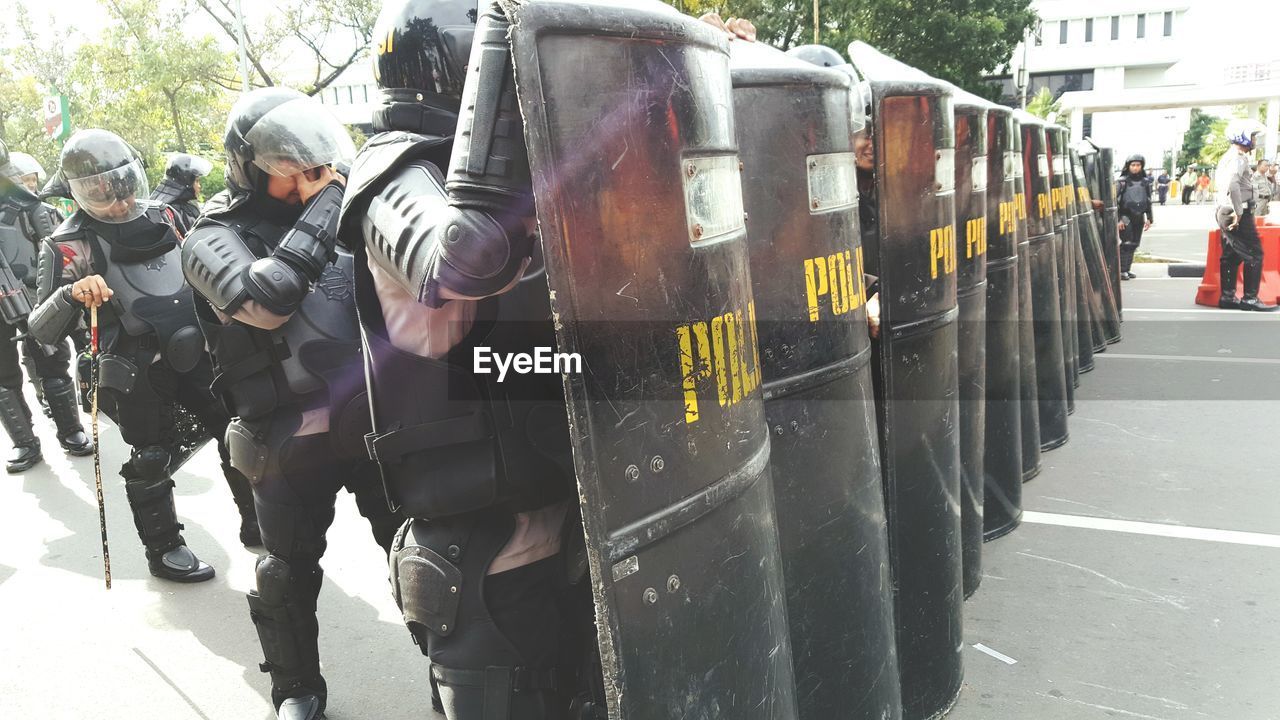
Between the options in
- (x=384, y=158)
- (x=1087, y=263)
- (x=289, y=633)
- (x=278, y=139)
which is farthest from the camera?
(x=1087, y=263)

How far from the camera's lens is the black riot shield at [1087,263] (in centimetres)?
713

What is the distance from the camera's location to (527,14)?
1127mm

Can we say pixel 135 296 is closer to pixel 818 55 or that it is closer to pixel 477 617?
pixel 477 617

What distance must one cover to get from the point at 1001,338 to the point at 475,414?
9.07 ft

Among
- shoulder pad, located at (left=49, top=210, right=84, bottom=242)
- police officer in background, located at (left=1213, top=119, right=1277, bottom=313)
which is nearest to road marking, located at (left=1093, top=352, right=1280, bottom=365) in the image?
police officer in background, located at (left=1213, top=119, right=1277, bottom=313)

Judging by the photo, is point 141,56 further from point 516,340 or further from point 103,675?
point 516,340

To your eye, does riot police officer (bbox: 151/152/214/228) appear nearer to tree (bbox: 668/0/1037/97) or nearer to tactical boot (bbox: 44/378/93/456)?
tactical boot (bbox: 44/378/93/456)

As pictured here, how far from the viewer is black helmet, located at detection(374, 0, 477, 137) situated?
1762 millimetres

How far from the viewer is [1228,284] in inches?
396

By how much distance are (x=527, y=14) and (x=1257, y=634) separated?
3465mm

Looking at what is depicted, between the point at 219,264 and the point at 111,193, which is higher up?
the point at 111,193

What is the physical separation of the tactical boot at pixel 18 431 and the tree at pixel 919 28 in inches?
597

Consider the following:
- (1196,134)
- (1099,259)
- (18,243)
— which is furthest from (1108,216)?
(1196,134)

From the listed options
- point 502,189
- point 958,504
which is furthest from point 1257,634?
point 502,189
